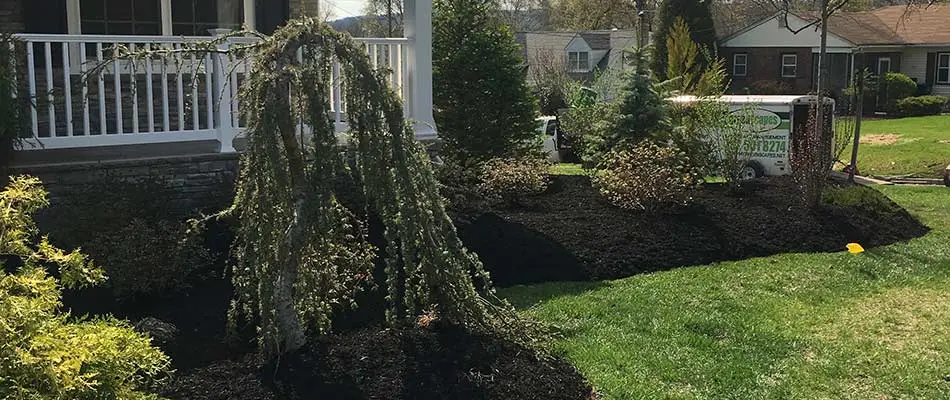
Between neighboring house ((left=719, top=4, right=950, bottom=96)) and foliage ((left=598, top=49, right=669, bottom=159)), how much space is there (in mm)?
23134

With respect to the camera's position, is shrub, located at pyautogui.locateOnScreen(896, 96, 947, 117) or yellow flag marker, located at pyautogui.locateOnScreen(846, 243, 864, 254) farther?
shrub, located at pyautogui.locateOnScreen(896, 96, 947, 117)

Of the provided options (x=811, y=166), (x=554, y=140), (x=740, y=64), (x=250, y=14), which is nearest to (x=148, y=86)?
(x=250, y=14)

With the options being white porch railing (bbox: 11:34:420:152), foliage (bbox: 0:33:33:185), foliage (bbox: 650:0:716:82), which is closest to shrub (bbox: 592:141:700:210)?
white porch railing (bbox: 11:34:420:152)

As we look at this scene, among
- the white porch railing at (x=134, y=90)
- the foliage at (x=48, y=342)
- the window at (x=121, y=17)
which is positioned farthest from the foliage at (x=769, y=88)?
the foliage at (x=48, y=342)

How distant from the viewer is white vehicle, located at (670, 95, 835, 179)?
13.7 metres

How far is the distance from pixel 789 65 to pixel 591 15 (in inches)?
433

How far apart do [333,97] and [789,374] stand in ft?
16.9

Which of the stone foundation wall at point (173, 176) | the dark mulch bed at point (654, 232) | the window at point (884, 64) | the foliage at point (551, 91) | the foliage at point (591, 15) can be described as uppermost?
the foliage at point (591, 15)

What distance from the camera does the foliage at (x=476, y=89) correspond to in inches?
442

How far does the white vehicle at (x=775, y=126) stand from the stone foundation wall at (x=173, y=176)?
859 centimetres

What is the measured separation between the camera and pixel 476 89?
36.8ft

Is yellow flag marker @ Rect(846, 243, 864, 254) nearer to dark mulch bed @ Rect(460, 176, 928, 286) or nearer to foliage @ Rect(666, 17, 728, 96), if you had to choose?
dark mulch bed @ Rect(460, 176, 928, 286)

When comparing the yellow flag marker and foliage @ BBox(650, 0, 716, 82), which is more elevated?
foliage @ BBox(650, 0, 716, 82)

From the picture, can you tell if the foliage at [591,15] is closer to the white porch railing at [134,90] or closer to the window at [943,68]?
the window at [943,68]
